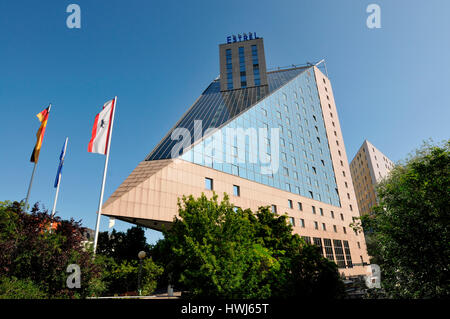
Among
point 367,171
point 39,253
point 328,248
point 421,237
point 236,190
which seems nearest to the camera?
point 421,237

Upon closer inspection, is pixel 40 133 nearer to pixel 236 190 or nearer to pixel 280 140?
pixel 236 190

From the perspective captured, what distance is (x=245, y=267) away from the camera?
38.2 feet

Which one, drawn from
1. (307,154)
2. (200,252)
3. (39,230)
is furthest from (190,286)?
(307,154)

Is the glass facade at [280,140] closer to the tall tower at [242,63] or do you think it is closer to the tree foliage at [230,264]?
the tall tower at [242,63]

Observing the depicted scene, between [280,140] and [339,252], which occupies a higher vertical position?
[280,140]

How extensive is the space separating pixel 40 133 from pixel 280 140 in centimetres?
3474

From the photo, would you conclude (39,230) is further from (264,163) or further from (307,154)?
(307,154)

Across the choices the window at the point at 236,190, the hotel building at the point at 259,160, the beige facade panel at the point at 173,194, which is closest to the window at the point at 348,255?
the hotel building at the point at 259,160

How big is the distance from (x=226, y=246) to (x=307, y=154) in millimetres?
41807

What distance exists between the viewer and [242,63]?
61.5m

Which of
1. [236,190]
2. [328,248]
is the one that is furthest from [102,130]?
[328,248]

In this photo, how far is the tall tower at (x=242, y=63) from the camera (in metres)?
59.7

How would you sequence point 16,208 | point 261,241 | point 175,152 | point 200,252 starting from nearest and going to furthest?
point 200,252
point 16,208
point 261,241
point 175,152

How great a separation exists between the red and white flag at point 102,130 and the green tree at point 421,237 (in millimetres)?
18488
